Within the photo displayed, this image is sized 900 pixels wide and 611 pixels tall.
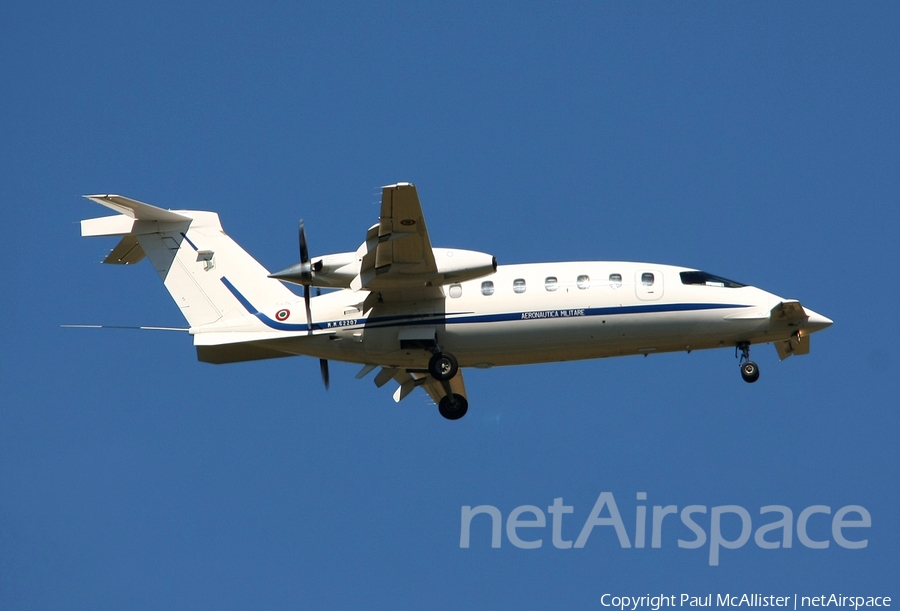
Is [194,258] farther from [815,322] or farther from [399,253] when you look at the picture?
[815,322]

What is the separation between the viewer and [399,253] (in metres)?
29.0

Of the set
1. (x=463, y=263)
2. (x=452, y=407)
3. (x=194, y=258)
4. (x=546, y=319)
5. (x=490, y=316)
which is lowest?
(x=452, y=407)

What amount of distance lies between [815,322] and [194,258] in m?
16.6

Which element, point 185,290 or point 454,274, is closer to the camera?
point 454,274

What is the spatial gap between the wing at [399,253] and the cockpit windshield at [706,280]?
6440 millimetres

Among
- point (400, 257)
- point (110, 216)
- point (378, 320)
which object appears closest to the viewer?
point (400, 257)

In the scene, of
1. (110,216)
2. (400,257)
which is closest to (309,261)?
(400,257)

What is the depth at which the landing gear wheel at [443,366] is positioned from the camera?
30.6 m

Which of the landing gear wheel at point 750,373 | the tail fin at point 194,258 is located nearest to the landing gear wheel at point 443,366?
the tail fin at point 194,258

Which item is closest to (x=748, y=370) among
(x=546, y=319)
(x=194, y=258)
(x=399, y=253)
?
(x=546, y=319)

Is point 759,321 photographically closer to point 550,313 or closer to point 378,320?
point 550,313

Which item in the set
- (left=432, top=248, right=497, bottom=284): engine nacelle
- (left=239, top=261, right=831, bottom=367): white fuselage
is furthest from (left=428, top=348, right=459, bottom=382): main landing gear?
(left=432, top=248, right=497, bottom=284): engine nacelle

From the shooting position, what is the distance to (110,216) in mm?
33219

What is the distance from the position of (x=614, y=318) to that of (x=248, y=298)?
9558mm
